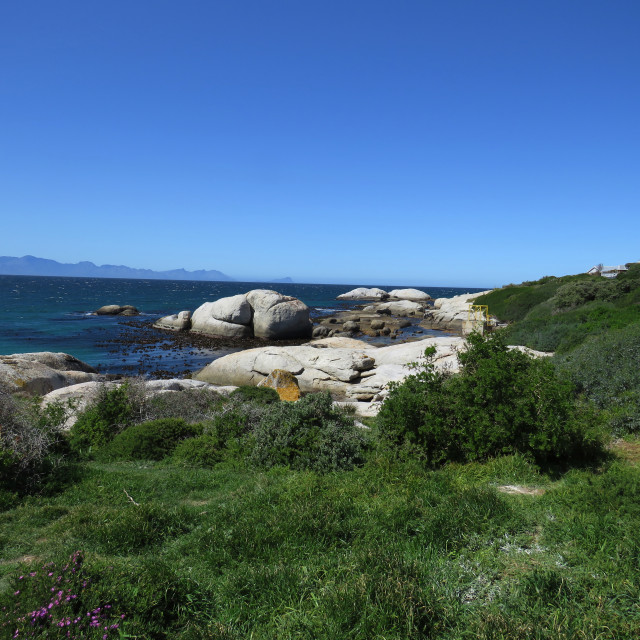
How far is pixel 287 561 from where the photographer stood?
472cm

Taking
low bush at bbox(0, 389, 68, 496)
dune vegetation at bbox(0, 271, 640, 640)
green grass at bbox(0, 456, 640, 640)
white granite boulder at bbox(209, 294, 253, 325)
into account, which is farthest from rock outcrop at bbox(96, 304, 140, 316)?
green grass at bbox(0, 456, 640, 640)

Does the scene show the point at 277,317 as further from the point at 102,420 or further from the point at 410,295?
the point at 410,295

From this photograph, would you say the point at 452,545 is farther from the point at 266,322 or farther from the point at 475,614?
the point at 266,322

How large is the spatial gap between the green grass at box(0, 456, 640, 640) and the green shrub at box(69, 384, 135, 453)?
352cm

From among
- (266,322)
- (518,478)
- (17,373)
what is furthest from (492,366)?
(266,322)

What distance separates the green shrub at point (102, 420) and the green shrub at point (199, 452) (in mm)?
2170

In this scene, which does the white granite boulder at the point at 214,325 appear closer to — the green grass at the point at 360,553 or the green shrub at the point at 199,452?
the green shrub at the point at 199,452

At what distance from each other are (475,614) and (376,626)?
2.75 feet

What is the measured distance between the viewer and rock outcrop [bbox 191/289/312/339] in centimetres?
3934

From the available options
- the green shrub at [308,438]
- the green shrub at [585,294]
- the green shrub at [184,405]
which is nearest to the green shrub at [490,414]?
the green shrub at [308,438]

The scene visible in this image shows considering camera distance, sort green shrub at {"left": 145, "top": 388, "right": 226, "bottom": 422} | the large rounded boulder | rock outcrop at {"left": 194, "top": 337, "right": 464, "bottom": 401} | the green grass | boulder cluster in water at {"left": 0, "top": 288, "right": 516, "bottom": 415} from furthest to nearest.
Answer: the large rounded boulder → rock outcrop at {"left": 194, "top": 337, "right": 464, "bottom": 401} → boulder cluster in water at {"left": 0, "top": 288, "right": 516, "bottom": 415} → green shrub at {"left": 145, "top": 388, "right": 226, "bottom": 422} → the green grass

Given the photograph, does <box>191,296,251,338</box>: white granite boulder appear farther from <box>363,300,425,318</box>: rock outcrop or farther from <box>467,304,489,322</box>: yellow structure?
<box>363,300,425,318</box>: rock outcrop

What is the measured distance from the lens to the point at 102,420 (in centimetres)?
1125

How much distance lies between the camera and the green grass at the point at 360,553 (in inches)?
145
